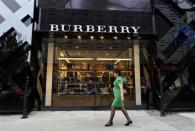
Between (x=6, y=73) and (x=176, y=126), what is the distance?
261 inches

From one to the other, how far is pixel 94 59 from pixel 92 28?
5.32 ft

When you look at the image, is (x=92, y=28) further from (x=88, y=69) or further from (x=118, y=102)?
(x=118, y=102)

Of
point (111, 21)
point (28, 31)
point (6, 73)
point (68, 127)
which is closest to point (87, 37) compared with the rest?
point (111, 21)

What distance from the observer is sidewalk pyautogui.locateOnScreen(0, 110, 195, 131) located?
7582 millimetres

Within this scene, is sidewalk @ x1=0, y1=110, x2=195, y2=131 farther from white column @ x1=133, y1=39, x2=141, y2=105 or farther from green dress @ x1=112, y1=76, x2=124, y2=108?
white column @ x1=133, y1=39, x2=141, y2=105

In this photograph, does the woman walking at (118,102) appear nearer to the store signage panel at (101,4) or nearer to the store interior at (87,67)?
the store interior at (87,67)

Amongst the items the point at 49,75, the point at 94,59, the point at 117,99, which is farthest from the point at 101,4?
the point at 117,99

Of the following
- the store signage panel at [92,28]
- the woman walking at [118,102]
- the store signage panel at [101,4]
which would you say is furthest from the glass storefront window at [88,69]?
the woman walking at [118,102]

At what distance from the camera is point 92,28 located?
433 inches

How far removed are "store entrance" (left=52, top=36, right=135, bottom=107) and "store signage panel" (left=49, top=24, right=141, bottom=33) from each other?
0.96 metres

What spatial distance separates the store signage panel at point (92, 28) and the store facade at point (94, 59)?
0.36 feet

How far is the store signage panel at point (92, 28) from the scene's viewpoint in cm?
1089

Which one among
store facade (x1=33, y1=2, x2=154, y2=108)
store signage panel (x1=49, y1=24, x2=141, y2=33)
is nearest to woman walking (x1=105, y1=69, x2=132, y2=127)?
store signage panel (x1=49, y1=24, x2=141, y2=33)

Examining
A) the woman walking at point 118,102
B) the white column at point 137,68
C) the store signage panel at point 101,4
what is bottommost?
the woman walking at point 118,102
